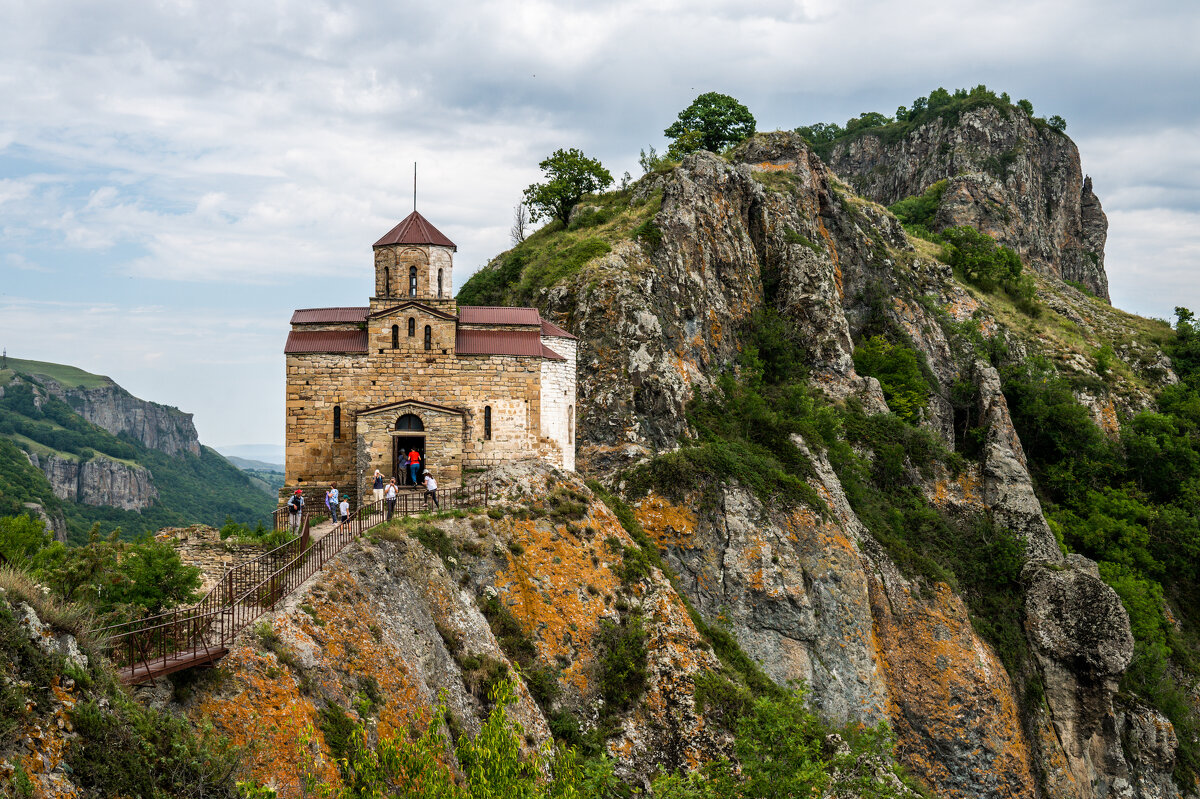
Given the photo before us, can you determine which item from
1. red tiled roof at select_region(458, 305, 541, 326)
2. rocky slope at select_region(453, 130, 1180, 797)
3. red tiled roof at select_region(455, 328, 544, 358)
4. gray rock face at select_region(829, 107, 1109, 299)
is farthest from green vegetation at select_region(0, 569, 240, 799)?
gray rock face at select_region(829, 107, 1109, 299)

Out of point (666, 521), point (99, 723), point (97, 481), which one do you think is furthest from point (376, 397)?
point (97, 481)

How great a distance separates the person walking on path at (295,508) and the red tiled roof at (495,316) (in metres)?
9.46

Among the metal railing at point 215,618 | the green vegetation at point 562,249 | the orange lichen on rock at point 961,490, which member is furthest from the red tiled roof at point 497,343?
the orange lichen on rock at point 961,490

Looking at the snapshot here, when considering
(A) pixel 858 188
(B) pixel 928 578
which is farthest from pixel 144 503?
(B) pixel 928 578

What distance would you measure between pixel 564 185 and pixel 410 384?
30654 millimetres

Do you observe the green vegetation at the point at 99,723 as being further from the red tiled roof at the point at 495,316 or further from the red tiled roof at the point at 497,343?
the red tiled roof at the point at 495,316

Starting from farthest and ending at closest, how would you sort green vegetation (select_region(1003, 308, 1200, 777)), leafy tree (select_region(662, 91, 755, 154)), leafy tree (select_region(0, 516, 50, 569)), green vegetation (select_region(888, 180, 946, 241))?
green vegetation (select_region(888, 180, 946, 241))
leafy tree (select_region(662, 91, 755, 154))
green vegetation (select_region(1003, 308, 1200, 777))
leafy tree (select_region(0, 516, 50, 569))

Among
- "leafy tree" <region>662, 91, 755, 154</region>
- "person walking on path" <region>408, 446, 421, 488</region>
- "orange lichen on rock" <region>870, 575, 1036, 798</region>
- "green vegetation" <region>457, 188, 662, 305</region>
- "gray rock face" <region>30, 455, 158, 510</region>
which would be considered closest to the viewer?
"person walking on path" <region>408, 446, 421, 488</region>

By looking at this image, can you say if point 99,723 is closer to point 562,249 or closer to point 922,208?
point 562,249

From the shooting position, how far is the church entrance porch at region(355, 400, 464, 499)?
33281mm

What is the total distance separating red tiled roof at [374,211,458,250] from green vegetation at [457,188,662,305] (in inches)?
471

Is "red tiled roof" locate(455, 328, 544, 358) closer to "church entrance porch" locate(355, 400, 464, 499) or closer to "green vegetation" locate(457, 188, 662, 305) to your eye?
"church entrance porch" locate(355, 400, 464, 499)

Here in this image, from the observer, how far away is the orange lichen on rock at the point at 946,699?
40906 millimetres

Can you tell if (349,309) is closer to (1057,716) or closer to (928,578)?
(928,578)
